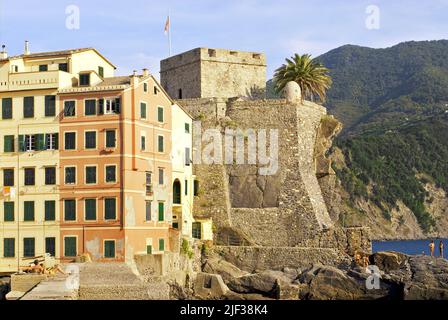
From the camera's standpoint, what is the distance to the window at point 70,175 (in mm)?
56906

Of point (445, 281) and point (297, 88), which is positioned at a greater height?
point (297, 88)

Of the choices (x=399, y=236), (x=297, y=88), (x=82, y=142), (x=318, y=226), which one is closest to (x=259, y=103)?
(x=297, y=88)

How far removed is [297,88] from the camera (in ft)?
216

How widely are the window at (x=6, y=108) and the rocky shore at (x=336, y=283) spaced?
15089mm

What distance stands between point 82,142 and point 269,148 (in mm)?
14098

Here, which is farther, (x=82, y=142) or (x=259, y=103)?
(x=259, y=103)

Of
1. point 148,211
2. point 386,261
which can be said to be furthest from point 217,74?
point 386,261

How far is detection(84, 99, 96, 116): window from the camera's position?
5688 centimetres

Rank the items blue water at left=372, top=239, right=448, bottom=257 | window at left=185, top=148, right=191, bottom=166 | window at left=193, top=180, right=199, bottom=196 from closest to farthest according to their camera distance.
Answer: window at left=185, top=148, right=191, bottom=166
window at left=193, top=180, right=199, bottom=196
blue water at left=372, top=239, right=448, bottom=257

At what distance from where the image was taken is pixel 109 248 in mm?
55750

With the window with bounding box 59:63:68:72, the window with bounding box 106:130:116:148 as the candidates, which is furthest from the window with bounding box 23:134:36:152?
the window with bounding box 106:130:116:148

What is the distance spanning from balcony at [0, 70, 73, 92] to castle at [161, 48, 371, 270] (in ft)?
36.0

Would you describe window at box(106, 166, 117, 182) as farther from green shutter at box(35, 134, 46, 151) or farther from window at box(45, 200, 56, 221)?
green shutter at box(35, 134, 46, 151)
